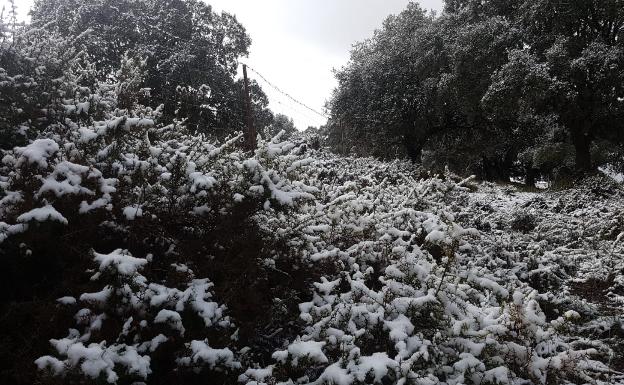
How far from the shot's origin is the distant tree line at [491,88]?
12.9 m

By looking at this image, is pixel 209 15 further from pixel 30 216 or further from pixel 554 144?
pixel 30 216

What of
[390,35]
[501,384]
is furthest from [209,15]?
[501,384]

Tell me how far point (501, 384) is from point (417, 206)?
3.94 meters

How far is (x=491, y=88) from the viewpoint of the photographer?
13.8 meters

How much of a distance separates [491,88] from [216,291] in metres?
13.2

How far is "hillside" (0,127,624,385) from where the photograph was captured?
2854 mm

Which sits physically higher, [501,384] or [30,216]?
[30,216]

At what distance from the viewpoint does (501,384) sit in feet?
10.8

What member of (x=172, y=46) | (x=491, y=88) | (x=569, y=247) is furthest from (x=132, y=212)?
(x=172, y=46)

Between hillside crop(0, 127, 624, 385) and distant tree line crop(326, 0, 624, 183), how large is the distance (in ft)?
33.2

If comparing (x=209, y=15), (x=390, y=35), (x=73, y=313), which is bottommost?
(x=73, y=313)

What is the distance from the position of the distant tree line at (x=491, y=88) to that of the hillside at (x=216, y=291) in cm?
1012

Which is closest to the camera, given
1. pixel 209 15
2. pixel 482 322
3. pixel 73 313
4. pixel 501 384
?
pixel 73 313

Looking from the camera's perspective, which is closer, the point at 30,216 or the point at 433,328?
the point at 30,216
